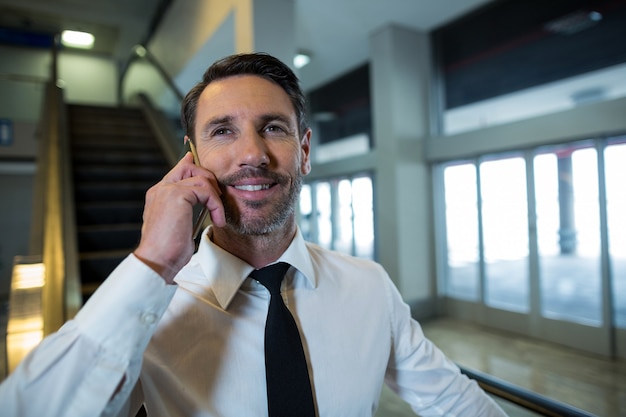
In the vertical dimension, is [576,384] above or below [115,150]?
below

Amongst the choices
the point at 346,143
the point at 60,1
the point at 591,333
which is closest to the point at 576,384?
the point at 591,333

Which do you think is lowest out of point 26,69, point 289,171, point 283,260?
point 283,260

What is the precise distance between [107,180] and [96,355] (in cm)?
375

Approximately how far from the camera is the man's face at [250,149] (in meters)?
0.91

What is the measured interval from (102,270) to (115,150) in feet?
6.84

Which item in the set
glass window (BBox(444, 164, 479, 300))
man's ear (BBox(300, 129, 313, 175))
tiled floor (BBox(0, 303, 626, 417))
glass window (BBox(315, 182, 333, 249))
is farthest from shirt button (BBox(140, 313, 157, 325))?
glass window (BBox(315, 182, 333, 249))

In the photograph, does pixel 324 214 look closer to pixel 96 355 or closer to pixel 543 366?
pixel 543 366

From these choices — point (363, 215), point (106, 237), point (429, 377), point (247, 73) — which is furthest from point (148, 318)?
point (363, 215)

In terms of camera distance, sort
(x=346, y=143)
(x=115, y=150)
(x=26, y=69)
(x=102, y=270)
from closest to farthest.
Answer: (x=102, y=270) → (x=115, y=150) → (x=346, y=143) → (x=26, y=69)

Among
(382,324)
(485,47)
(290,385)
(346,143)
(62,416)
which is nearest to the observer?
(62,416)

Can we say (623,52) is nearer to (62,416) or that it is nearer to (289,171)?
(289,171)

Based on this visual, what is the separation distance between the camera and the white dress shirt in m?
0.62

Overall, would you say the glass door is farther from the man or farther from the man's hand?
the man's hand

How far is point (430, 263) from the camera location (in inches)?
242
